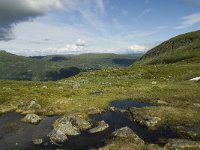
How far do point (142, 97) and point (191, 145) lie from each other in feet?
125

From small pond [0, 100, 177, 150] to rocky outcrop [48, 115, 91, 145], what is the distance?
1.12 meters

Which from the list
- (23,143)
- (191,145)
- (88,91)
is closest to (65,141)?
(23,143)

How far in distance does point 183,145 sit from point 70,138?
57.0 feet

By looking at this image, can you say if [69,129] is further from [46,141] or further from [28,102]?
[28,102]

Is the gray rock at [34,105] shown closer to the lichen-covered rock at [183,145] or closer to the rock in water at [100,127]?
the rock in water at [100,127]

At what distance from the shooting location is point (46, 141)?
4322cm

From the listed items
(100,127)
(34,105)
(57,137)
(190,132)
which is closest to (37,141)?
(57,137)

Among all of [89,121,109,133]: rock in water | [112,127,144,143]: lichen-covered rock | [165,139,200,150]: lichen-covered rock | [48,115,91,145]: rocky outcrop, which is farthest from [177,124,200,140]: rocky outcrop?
[48,115,91,145]: rocky outcrop

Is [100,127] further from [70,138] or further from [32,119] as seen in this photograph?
[32,119]

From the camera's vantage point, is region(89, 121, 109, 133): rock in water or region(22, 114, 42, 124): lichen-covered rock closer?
region(89, 121, 109, 133): rock in water

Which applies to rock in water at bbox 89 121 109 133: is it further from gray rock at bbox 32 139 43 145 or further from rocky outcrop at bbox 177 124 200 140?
rocky outcrop at bbox 177 124 200 140

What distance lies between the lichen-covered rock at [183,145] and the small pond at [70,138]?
3.09 metres

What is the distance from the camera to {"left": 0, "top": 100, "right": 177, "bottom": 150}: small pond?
41.5m

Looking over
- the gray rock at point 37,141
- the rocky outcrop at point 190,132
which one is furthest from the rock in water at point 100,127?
Result: the rocky outcrop at point 190,132
